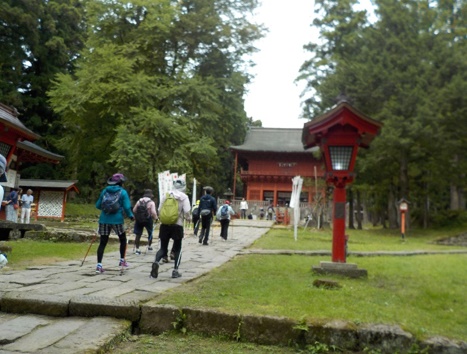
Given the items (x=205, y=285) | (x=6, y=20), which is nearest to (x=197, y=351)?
(x=205, y=285)

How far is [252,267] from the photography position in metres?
7.96

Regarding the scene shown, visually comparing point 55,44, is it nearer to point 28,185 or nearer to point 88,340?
point 28,185

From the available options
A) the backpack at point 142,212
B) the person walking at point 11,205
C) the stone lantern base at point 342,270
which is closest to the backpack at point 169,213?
the stone lantern base at point 342,270

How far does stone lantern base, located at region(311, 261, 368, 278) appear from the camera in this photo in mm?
7492

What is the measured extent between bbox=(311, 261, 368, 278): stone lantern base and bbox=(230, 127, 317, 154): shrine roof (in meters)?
30.3

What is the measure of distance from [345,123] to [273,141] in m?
32.9

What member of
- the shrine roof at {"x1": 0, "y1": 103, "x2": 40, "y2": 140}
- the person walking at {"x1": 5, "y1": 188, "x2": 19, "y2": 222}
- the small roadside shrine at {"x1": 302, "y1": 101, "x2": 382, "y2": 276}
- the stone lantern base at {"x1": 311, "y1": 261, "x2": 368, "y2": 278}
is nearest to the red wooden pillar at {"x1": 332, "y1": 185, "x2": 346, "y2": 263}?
the small roadside shrine at {"x1": 302, "y1": 101, "x2": 382, "y2": 276}

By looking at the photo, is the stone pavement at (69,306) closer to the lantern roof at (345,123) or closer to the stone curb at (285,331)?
the stone curb at (285,331)

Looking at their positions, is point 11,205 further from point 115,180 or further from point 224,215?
point 115,180

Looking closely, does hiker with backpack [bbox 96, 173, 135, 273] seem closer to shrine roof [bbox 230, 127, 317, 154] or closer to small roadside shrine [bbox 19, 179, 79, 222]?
small roadside shrine [bbox 19, 179, 79, 222]

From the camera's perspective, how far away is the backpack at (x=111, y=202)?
261 inches

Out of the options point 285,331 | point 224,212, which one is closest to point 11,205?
point 224,212

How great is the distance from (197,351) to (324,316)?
130cm

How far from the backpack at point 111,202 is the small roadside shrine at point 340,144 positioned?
156 inches
